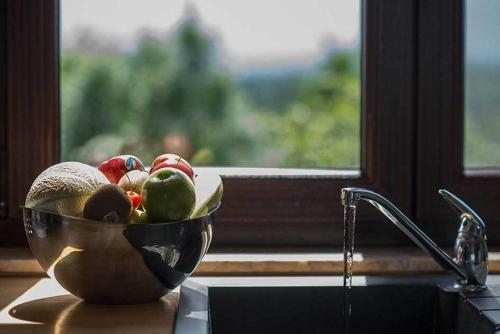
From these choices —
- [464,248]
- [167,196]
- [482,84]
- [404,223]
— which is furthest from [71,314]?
[482,84]

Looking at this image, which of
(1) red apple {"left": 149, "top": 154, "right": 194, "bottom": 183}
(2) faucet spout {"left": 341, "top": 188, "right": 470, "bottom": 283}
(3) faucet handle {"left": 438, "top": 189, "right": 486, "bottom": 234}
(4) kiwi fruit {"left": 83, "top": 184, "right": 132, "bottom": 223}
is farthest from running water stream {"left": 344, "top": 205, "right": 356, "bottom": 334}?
(4) kiwi fruit {"left": 83, "top": 184, "right": 132, "bottom": 223}

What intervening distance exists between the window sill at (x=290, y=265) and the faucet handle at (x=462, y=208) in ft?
0.41

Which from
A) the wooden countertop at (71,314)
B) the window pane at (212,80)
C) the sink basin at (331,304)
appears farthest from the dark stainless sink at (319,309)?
the window pane at (212,80)

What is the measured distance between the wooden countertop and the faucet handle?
48 cm

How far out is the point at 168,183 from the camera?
1210 millimetres

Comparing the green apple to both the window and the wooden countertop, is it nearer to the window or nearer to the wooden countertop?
the wooden countertop

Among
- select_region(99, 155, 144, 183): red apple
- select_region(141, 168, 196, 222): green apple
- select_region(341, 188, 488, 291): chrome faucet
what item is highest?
select_region(99, 155, 144, 183): red apple

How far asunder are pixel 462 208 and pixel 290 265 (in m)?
0.32

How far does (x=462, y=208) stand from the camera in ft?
4.61

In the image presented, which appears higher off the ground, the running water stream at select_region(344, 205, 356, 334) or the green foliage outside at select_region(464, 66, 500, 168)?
the green foliage outside at select_region(464, 66, 500, 168)

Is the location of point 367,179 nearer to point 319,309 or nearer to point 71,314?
point 319,309

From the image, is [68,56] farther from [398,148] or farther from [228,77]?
[398,148]

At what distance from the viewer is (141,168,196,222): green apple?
121 centimetres

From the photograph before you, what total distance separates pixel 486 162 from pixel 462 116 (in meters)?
0.11
